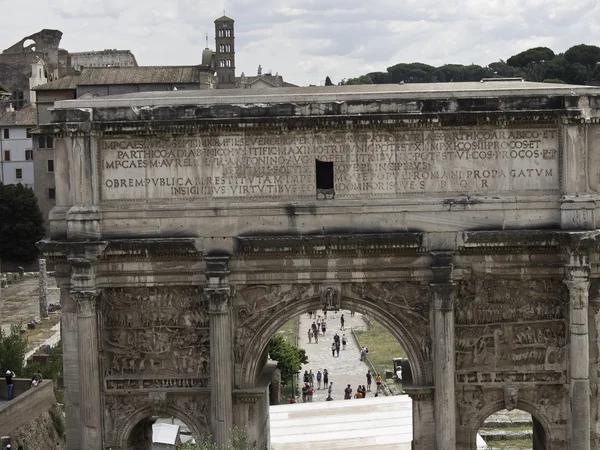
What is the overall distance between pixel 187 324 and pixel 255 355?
4.89 ft

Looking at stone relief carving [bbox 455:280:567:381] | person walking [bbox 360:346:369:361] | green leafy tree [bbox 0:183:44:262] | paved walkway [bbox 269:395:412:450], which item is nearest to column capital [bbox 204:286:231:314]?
stone relief carving [bbox 455:280:567:381]

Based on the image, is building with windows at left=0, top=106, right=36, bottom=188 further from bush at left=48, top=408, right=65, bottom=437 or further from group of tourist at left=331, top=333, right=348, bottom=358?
bush at left=48, top=408, right=65, bottom=437

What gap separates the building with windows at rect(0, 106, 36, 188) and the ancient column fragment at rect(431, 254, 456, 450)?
2786 inches

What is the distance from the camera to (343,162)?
885 inches

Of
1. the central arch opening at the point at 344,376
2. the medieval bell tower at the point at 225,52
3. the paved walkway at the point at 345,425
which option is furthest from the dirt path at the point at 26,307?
the medieval bell tower at the point at 225,52

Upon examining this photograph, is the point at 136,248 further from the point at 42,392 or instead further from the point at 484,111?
the point at 42,392

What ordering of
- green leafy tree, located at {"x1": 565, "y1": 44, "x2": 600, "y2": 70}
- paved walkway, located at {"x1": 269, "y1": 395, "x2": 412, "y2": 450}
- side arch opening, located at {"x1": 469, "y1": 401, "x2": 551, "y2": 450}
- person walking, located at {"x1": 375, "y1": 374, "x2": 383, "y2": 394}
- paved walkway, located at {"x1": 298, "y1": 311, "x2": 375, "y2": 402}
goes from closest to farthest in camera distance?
paved walkway, located at {"x1": 269, "y1": 395, "x2": 412, "y2": 450}
side arch opening, located at {"x1": 469, "y1": 401, "x2": 551, "y2": 450}
person walking, located at {"x1": 375, "y1": 374, "x2": 383, "y2": 394}
paved walkway, located at {"x1": 298, "y1": 311, "x2": 375, "y2": 402}
green leafy tree, located at {"x1": 565, "y1": 44, "x2": 600, "y2": 70}

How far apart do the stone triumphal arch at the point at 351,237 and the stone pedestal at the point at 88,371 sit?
0.14 feet

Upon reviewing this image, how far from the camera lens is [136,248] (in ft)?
74.0

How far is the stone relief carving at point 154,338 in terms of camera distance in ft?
75.5

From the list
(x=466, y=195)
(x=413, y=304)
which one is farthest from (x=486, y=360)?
(x=466, y=195)

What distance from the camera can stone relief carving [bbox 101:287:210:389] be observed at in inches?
906

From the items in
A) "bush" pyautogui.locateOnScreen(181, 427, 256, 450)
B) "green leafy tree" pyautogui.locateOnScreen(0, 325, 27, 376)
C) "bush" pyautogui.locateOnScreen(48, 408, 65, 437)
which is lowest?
"bush" pyautogui.locateOnScreen(48, 408, 65, 437)

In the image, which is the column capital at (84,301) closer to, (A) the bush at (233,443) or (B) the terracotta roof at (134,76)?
(A) the bush at (233,443)
